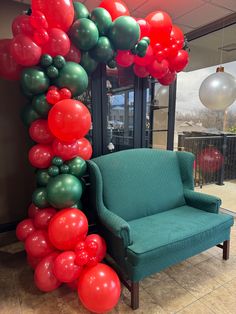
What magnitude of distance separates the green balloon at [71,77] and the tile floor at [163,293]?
1.57m

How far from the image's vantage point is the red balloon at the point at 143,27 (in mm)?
1883

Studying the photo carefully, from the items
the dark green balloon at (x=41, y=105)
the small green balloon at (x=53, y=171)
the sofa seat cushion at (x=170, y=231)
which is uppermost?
the dark green balloon at (x=41, y=105)

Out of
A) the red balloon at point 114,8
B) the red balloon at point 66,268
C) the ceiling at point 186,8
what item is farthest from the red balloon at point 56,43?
→ the red balloon at point 66,268

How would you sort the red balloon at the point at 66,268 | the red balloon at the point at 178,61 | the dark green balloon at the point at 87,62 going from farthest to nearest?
the red balloon at the point at 178,61 < the dark green balloon at the point at 87,62 < the red balloon at the point at 66,268

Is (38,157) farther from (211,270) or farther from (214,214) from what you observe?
(211,270)

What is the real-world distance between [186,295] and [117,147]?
1.50m

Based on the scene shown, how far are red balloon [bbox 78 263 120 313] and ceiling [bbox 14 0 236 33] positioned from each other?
281 centimetres

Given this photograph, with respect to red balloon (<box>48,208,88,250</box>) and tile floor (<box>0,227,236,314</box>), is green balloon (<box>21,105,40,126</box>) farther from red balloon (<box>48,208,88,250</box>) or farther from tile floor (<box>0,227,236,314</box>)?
tile floor (<box>0,227,236,314</box>)

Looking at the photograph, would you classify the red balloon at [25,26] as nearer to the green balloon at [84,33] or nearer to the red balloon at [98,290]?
the green balloon at [84,33]

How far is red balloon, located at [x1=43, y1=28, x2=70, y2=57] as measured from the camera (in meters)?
1.54

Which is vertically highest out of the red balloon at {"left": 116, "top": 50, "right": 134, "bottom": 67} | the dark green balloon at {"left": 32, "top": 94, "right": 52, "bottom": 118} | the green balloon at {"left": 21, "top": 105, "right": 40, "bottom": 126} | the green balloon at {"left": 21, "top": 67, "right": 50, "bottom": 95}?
the red balloon at {"left": 116, "top": 50, "right": 134, "bottom": 67}

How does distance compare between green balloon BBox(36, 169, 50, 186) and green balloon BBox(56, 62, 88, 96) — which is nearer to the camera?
green balloon BBox(56, 62, 88, 96)

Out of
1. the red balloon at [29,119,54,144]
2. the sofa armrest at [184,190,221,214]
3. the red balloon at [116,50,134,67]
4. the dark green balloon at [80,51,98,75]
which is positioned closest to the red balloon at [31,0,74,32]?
the dark green balloon at [80,51,98,75]

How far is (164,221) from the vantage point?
190 centimetres
